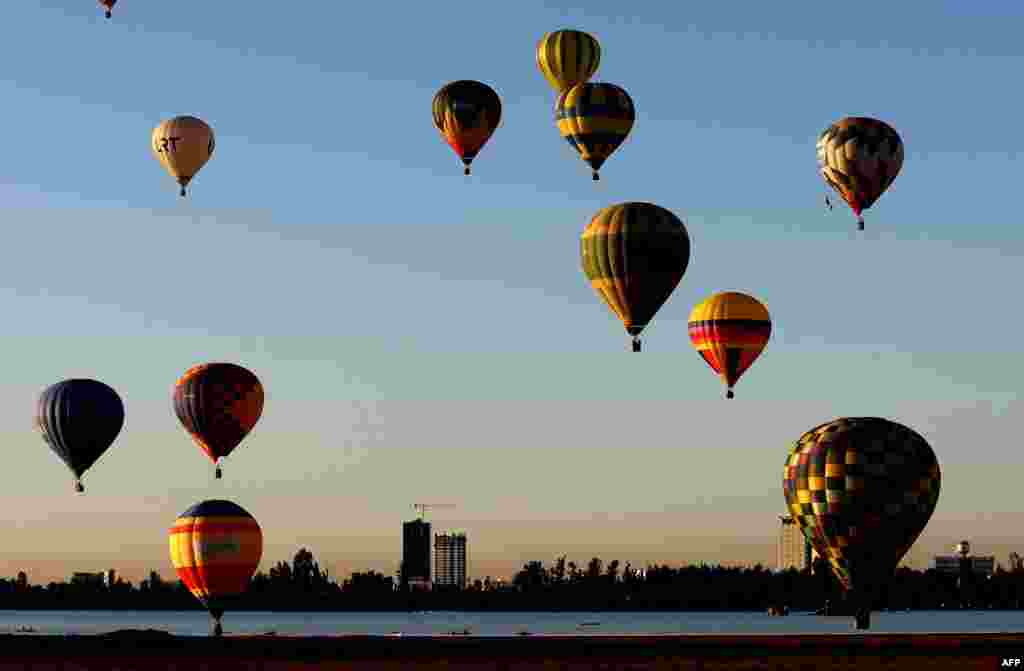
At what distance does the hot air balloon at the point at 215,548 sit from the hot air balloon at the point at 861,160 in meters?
27.4

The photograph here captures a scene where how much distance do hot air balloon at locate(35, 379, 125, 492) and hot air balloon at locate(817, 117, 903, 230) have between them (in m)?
32.6

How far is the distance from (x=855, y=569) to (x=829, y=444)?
4683mm

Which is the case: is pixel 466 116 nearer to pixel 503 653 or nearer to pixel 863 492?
pixel 863 492

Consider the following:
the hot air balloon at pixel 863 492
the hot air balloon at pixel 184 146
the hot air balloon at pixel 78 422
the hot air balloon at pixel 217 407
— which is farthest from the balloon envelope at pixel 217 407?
the hot air balloon at pixel 863 492

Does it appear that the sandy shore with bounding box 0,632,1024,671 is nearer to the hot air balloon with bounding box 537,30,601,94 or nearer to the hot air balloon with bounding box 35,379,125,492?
the hot air balloon with bounding box 35,379,125,492

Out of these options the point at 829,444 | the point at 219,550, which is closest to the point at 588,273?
the point at 829,444

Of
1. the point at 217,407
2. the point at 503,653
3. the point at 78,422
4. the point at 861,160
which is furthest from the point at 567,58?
the point at 503,653

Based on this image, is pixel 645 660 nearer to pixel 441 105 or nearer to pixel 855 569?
pixel 855 569

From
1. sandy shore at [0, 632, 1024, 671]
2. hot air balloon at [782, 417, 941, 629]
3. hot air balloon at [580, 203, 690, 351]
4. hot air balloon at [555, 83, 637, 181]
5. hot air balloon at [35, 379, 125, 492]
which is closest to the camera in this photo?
sandy shore at [0, 632, 1024, 671]

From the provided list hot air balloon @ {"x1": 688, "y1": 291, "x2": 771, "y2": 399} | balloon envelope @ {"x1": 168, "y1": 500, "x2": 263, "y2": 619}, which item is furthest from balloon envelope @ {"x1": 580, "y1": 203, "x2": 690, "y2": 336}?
balloon envelope @ {"x1": 168, "y1": 500, "x2": 263, "y2": 619}

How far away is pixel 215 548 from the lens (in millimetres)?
83438

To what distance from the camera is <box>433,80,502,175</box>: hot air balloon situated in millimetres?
92500

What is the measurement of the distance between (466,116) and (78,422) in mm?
21301

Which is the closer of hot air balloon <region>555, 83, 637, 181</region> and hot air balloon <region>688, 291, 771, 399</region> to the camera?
hot air balloon <region>688, 291, 771, 399</region>
